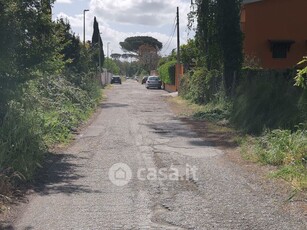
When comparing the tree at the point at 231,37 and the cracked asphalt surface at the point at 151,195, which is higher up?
the tree at the point at 231,37

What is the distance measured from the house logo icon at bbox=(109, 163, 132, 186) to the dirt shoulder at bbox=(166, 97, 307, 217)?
217 centimetres

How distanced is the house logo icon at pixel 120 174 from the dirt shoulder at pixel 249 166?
2.17 metres

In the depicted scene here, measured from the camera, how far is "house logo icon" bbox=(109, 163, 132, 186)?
8.17 m

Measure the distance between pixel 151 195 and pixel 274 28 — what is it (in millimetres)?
23108

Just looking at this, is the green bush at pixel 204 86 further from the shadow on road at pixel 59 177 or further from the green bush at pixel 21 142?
the shadow on road at pixel 59 177

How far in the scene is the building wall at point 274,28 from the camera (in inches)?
1104

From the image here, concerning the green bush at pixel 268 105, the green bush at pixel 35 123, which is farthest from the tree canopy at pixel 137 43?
the green bush at pixel 268 105

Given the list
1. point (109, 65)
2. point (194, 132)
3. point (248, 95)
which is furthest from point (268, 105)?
point (109, 65)

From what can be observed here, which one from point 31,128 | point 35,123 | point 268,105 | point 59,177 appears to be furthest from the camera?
point 268,105

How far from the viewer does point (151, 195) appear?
725cm

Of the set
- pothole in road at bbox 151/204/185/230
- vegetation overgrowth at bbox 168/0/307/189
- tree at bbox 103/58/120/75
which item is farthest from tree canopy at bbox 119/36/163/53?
pothole in road at bbox 151/204/185/230

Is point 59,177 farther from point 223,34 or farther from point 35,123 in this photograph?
point 223,34

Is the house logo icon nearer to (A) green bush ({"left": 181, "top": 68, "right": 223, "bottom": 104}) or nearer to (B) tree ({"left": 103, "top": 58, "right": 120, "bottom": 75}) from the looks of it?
(A) green bush ({"left": 181, "top": 68, "right": 223, "bottom": 104})

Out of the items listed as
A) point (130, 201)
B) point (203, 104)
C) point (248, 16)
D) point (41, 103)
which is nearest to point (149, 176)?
point (130, 201)
